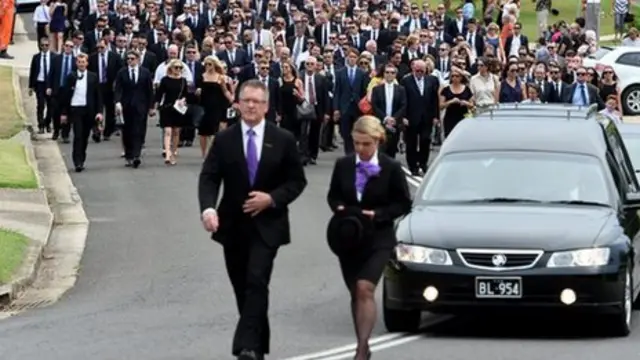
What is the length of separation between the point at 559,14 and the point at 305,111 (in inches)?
1184

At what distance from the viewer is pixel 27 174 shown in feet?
89.5

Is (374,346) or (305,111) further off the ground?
(374,346)

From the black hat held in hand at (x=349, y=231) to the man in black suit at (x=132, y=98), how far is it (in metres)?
17.4

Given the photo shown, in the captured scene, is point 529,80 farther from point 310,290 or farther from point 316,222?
point 310,290

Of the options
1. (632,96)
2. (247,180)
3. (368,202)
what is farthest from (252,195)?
(632,96)

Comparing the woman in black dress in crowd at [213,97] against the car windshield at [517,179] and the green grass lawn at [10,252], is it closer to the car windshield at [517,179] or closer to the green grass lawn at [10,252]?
the green grass lawn at [10,252]

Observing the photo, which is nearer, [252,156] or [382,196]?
[252,156]

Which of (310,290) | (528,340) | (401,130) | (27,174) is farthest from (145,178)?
(528,340)

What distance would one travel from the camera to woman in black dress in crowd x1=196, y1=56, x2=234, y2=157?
29406mm

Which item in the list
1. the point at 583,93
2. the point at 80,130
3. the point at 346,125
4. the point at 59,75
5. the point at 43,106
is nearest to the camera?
the point at 80,130

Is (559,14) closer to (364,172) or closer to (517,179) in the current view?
(517,179)

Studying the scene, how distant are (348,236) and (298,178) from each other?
50cm

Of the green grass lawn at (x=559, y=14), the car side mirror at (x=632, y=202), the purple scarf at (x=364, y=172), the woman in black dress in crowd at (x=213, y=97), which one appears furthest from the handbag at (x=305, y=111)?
the green grass lawn at (x=559, y=14)

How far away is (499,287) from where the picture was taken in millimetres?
13883
